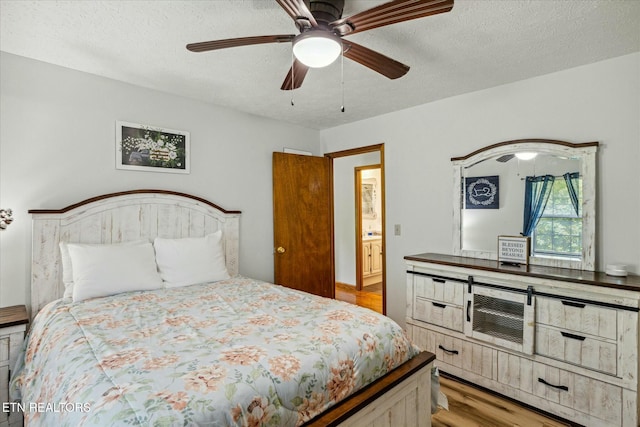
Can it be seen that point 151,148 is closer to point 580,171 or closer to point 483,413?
point 483,413

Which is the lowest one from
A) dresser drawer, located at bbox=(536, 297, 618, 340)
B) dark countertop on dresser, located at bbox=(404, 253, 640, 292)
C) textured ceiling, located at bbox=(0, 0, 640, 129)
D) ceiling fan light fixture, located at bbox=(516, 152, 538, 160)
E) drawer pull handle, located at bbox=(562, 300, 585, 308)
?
dresser drawer, located at bbox=(536, 297, 618, 340)

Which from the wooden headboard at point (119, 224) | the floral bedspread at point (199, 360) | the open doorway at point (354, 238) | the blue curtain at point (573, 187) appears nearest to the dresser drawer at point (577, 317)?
the blue curtain at point (573, 187)

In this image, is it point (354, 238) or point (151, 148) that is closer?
point (151, 148)

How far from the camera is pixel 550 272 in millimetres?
2283

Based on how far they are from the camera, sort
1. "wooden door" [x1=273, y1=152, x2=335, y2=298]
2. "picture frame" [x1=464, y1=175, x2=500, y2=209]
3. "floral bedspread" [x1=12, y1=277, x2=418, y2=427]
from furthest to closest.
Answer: "wooden door" [x1=273, y1=152, x2=335, y2=298], "picture frame" [x1=464, y1=175, x2=500, y2=209], "floral bedspread" [x1=12, y1=277, x2=418, y2=427]

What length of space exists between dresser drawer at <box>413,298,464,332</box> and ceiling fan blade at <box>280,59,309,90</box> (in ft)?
6.90

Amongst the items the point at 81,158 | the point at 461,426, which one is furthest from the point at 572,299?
the point at 81,158

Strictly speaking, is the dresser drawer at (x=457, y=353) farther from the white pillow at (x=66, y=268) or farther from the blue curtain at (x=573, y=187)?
the white pillow at (x=66, y=268)

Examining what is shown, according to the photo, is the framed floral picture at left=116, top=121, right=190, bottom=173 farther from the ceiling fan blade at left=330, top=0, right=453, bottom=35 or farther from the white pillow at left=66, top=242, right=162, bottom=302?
the ceiling fan blade at left=330, top=0, right=453, bottom=35

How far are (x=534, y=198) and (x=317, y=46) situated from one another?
7.16 feet

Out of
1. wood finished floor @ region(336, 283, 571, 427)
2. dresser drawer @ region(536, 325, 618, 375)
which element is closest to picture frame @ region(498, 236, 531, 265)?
dresser drawer @ region(536, 325, 618, 375)

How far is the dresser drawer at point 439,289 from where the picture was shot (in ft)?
8.78

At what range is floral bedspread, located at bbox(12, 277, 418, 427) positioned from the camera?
3.43 ft

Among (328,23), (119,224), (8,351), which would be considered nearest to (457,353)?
(328,23)
